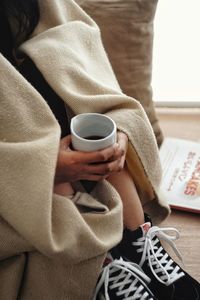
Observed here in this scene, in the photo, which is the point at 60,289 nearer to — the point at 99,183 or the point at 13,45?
the point at 99,183

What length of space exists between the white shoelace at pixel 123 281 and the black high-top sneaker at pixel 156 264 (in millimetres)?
31

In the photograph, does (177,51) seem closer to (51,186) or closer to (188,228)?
(188,228)

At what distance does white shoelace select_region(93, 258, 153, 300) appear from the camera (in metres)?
0.77

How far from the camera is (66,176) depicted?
0.75 meters

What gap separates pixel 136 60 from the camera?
3.64ft

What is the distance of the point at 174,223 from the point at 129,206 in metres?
0.21

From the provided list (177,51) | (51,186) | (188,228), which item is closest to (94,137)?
(51,186)

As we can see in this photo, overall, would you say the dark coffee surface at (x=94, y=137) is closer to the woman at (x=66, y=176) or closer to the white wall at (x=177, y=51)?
the woman at (x=66, y=176)

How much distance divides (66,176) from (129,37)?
491 millimetres

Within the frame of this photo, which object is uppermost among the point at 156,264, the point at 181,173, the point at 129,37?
the point at 129,37

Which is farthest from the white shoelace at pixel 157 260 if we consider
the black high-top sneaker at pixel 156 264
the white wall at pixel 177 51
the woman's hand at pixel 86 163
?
the white wall at pixel 177 51

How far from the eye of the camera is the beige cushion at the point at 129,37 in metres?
1.05

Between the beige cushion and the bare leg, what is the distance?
1.14ft

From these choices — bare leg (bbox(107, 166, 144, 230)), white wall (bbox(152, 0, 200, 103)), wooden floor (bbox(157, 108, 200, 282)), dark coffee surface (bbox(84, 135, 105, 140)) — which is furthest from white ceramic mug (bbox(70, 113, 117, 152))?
white wall (bbox(152, 0, 200, 103))
